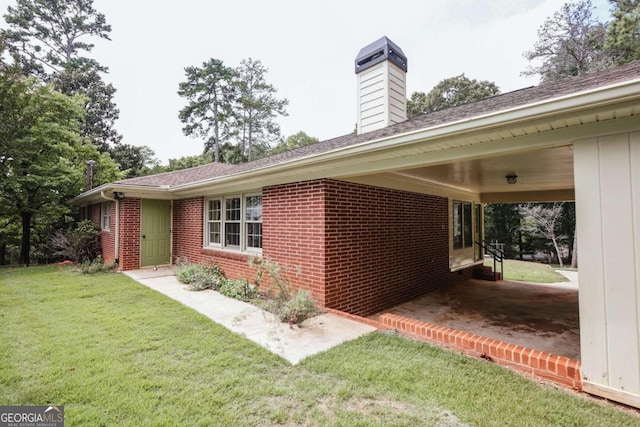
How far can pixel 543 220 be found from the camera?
20406 mm

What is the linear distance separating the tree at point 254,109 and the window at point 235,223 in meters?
21.4

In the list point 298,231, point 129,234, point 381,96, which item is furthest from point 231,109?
point 298,231

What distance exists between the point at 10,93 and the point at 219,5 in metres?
7.05

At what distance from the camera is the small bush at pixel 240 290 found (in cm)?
609

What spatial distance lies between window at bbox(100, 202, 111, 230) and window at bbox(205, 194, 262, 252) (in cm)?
441

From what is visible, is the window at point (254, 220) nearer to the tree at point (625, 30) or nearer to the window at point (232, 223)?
the window at point (232, 223)

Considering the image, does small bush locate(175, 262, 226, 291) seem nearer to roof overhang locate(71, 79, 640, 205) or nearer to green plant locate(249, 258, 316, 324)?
green plant locate(249, 258, 316, 324)

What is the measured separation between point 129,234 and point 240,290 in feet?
17.1

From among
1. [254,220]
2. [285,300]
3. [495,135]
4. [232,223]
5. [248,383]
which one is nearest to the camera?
[248,383]

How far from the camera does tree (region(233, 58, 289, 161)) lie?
Result: 27828 mm

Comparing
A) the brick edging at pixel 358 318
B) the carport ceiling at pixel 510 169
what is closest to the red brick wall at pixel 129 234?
the brick edging at pixel 358 318

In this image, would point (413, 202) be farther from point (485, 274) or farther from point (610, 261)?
point (485, 274)

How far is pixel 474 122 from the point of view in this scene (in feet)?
9.89

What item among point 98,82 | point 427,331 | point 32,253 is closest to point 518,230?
point 427,331
